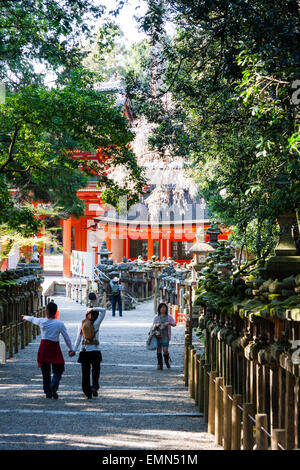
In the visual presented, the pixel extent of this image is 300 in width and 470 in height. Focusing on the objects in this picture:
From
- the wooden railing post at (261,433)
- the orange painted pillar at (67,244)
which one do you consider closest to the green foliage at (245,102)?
the wooden railing post at (261,433)

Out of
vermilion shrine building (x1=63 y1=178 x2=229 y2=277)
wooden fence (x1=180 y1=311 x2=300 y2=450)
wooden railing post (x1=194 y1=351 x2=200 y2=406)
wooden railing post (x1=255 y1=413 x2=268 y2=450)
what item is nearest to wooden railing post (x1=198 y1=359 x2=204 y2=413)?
wooden fence (x1=180 y1=311 x2=300 y2=450)

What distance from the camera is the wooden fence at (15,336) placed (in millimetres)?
9453

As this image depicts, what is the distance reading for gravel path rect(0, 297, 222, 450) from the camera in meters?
4.70

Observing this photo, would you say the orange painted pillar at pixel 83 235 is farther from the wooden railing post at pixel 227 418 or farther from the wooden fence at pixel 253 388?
the wooden railing post at pixel 227 418

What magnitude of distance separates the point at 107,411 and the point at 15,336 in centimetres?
466

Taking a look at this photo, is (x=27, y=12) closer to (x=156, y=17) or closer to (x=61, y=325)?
(x=156, y=17)

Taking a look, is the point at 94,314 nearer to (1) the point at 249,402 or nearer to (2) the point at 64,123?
(1) the point at 249,402

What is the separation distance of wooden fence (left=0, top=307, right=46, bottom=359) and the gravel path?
191mm

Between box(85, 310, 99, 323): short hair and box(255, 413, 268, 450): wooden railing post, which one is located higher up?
box(85, 310, 99, 323): short hair

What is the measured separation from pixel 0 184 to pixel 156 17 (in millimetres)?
3841

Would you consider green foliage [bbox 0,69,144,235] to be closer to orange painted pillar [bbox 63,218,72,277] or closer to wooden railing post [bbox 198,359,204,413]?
wooden railing post [bbox 198,359,204,413]

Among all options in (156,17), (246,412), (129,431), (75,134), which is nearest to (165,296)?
(75,134)

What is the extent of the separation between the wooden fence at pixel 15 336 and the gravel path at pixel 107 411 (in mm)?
191

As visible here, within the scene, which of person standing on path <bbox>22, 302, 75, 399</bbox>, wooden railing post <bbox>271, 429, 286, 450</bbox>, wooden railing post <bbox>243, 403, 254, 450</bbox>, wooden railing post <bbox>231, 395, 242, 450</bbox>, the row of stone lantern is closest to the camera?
wooden railing post <bbox>271, 429, 286, 450</bbox>
